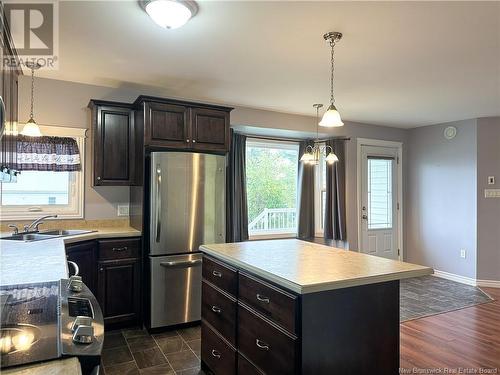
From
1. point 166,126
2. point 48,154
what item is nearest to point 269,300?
point 166,126

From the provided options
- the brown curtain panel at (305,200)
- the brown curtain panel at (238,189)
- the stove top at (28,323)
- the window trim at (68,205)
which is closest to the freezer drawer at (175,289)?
the window trim at (68,205)

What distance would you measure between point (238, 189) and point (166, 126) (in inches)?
62.9

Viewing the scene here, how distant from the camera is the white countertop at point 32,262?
1600 mm

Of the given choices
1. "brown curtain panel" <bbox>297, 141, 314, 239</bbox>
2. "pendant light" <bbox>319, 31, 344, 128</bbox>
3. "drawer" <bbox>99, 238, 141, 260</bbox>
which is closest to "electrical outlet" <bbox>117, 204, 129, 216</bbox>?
"drawer" <bbox>99, 238, 141, 260</bbox>

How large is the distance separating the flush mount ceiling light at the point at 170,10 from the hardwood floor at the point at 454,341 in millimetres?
2895

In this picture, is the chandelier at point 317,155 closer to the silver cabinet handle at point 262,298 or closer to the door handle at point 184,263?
the door handle at point 184,263

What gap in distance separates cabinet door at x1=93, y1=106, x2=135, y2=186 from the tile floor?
1.48 metres

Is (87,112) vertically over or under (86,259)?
over

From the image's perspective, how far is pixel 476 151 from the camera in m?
4.95

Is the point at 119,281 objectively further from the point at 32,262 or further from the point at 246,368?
the point at 246,368

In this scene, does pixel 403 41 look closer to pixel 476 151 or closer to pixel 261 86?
pixel 261 86

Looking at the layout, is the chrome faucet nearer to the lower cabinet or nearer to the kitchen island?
the lower cabinet

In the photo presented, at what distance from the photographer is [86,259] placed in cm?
306
